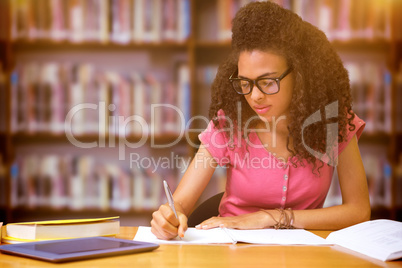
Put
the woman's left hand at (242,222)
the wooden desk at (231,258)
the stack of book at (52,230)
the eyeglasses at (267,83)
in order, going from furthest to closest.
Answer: the eyeglasses at (267,83) < the woman's left hand at (242,222) < the stack of book at (52,230) < the wooden desk at (231,258)

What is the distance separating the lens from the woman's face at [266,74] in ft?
4.28

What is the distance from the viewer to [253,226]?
1.11 m

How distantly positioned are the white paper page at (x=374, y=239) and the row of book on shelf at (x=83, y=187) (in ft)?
5.23

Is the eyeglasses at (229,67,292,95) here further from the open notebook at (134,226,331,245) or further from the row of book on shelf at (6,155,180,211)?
the row of book on shelf at (6,155,180,211)

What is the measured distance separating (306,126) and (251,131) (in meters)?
0.20

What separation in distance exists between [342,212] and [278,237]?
363 millimetres

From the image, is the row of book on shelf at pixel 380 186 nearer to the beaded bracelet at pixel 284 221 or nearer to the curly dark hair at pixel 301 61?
the curly dark hair at pixel 301 61

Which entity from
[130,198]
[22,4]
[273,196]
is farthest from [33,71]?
[273,196]

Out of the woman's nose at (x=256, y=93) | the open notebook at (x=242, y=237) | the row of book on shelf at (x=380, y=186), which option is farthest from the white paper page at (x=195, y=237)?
the row of book on shelf at (x=380, y=186)

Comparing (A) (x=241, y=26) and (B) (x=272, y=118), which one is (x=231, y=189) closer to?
(B) (x=272, y=118)

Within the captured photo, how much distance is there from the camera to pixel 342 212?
1253 millimetres

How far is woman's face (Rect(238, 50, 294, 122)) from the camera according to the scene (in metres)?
1.30

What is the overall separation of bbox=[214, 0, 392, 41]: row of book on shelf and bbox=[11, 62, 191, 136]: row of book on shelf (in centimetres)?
83

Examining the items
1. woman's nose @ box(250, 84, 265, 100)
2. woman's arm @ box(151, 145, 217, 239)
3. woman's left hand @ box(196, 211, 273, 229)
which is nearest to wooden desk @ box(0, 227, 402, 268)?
woman's left hand @ box(196, 211, 273, 229)
